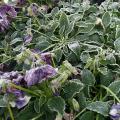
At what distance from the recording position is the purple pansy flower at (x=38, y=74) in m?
0.79

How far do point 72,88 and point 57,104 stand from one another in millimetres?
54

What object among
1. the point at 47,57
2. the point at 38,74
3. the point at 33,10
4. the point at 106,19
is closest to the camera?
the point at 38,74

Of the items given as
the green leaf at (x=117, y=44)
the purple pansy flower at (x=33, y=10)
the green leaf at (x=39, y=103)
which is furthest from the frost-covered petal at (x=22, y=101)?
the purple pansy flower at (x=33, y=10)

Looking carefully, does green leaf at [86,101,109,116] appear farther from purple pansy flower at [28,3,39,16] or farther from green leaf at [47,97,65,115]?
purple pansy flower at [28,3,39,16]

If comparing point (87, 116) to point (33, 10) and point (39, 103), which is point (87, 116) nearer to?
point (39, 103)

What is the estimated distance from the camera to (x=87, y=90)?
34.9 inches

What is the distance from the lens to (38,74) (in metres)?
0.79

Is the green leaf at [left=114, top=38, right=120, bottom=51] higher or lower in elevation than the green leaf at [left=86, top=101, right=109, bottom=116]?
higher

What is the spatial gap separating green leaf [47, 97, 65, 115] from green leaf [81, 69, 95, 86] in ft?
0.29

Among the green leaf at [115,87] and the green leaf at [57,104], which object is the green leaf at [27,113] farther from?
the green leaf at [115,87]

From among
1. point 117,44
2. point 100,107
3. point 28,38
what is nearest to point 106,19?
point 117,44

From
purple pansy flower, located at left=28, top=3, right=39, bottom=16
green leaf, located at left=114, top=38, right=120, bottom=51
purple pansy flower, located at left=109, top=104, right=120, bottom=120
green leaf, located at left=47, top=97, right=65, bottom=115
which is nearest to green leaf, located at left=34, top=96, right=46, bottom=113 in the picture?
green leaf, located at left=47, top=97, right=65, bottom=115

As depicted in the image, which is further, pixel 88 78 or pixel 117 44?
pixel 117 44

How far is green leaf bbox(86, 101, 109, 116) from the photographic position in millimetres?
820
